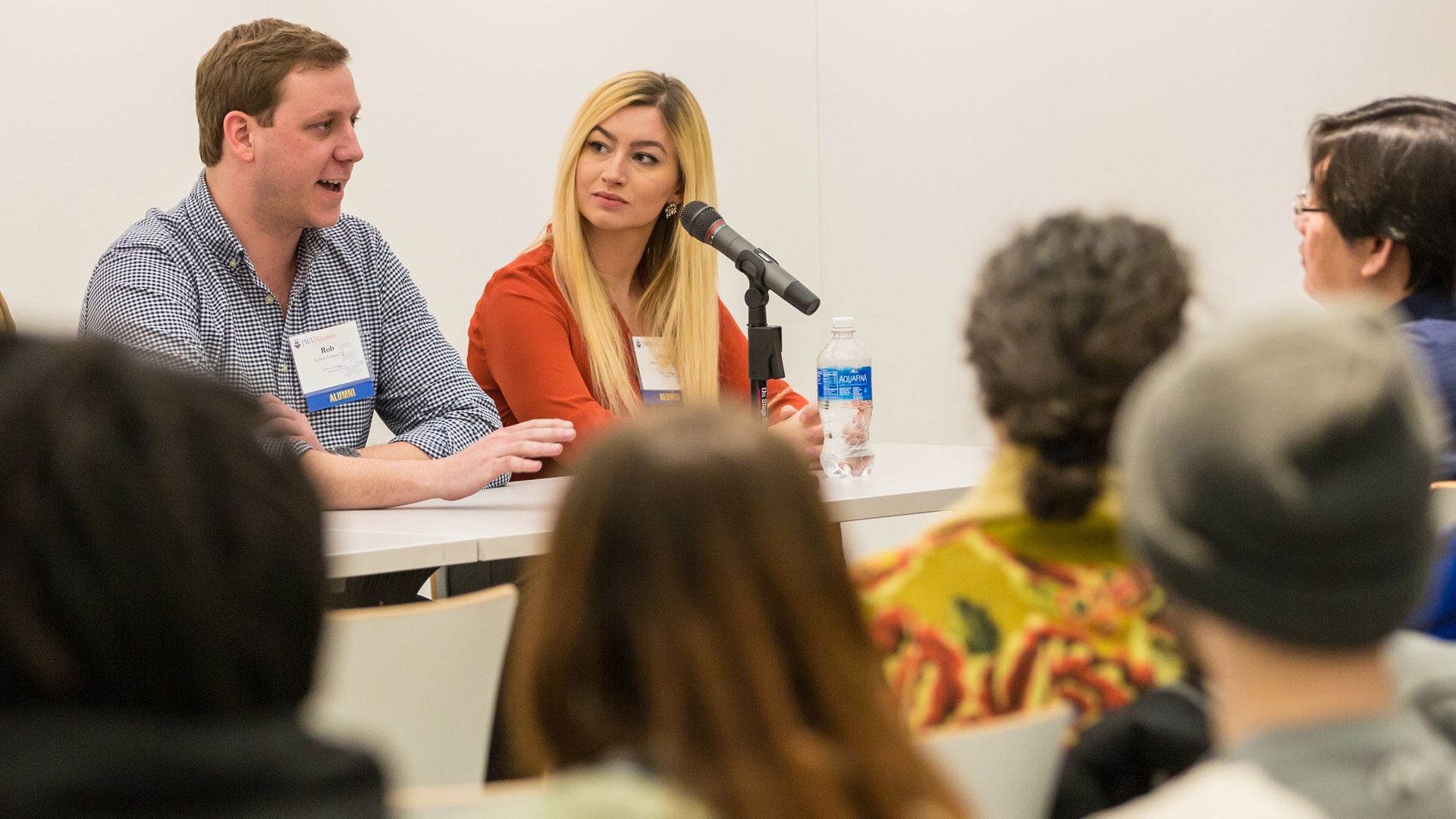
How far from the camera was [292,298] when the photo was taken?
2.81 metres

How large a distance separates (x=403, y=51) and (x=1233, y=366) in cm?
390

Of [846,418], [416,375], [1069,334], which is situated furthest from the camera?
[416,375]

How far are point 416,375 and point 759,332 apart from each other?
818 mm

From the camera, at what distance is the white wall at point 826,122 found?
3785mm

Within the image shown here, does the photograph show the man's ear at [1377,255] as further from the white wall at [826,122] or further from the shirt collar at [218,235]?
the shirt collar at [218,235]

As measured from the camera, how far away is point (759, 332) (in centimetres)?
255

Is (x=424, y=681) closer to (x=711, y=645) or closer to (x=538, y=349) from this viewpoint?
(x=711, y=645)

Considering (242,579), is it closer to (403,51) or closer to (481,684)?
(481,684)

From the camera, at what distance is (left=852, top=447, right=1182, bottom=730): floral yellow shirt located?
111cm

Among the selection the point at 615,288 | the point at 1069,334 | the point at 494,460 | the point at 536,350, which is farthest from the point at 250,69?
the point at 1069,334

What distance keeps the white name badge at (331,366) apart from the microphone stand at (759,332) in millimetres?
858

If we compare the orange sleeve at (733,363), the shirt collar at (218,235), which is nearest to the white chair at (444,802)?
the shirt collar at (218,235)

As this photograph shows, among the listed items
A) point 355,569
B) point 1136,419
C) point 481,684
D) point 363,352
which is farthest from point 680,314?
point 1136,419

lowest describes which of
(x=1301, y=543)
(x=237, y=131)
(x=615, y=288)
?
(x=1301, y=543)
